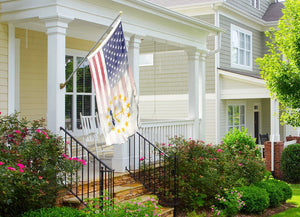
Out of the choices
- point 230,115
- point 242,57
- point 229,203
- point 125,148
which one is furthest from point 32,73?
point 242,57

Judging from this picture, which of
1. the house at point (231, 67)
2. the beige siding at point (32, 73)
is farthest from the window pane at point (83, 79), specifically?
the house at point (231, 67)

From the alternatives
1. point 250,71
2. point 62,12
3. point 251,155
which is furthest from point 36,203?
point 250,71

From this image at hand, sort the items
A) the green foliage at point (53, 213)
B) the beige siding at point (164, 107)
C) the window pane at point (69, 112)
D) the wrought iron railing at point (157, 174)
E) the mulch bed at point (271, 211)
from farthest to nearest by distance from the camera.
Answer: the beige siding at point (164, 107) → the window pane at point (69, 112) → the mulch bed at point (271, 211) → the wrought iron railing at point (157, 174) → the green foliage at point (53, 213)

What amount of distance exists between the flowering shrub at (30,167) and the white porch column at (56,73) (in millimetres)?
518

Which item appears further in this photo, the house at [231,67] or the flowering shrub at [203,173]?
the house at [231,67]

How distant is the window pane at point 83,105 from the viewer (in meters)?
10.2

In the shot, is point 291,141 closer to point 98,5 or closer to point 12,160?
point 98,5

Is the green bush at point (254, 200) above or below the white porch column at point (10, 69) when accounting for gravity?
below

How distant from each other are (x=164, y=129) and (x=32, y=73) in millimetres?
3335

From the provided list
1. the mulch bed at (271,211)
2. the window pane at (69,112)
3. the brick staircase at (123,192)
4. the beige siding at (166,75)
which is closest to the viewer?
the brick staircase at (123,192)

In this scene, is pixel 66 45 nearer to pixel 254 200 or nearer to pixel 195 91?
pixel 195 91

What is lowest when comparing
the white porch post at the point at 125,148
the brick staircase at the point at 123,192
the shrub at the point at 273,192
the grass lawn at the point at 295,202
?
the grass lawn at the point at 295,202

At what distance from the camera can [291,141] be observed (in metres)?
14.3

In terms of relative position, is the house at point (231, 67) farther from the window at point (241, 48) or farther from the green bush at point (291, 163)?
the green bush at point (291, 163)
